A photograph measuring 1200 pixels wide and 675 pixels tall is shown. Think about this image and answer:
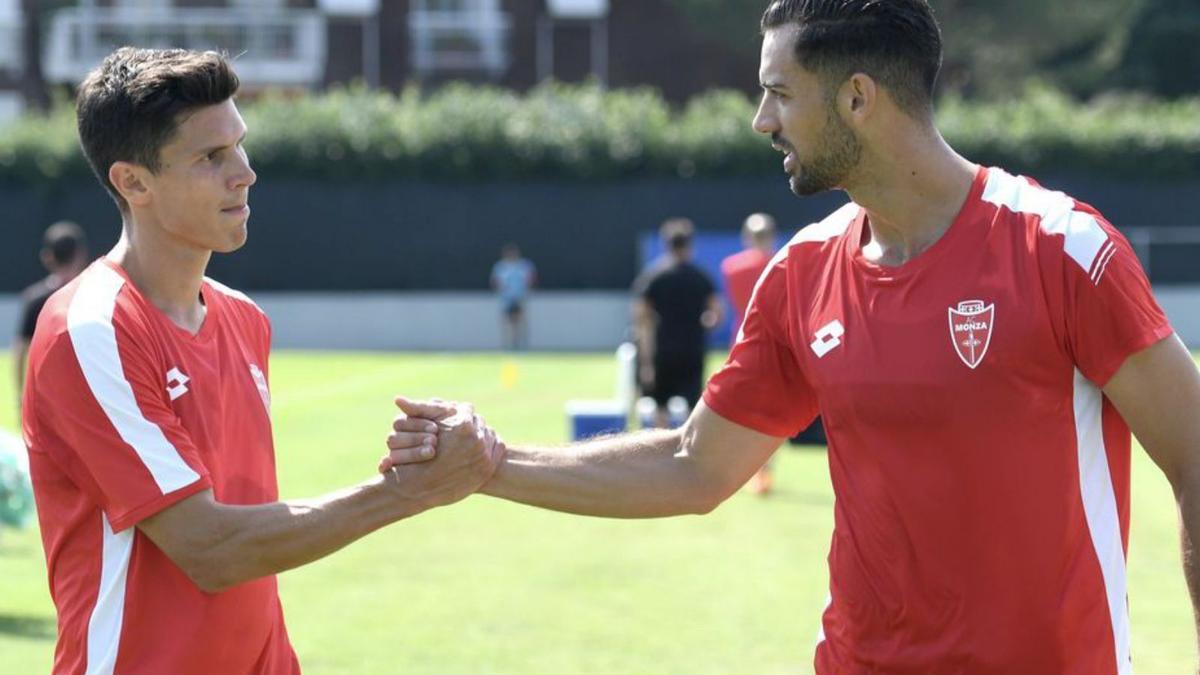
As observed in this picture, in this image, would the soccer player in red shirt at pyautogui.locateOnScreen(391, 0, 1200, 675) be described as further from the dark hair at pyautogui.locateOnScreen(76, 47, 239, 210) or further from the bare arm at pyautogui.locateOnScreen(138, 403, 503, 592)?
the dark hair at pyautogui.locateOnScreen(76, 47, 239, 210)

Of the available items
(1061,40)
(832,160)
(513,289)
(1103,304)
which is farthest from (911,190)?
(1061,40)

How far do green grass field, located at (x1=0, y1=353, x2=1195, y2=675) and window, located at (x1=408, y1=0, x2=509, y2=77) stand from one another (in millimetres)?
38039

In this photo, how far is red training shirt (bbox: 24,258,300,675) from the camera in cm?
396

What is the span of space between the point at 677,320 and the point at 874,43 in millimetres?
12503

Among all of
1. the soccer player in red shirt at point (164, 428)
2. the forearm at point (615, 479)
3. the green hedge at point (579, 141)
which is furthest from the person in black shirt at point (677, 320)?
the green hedge at point (579, 141)

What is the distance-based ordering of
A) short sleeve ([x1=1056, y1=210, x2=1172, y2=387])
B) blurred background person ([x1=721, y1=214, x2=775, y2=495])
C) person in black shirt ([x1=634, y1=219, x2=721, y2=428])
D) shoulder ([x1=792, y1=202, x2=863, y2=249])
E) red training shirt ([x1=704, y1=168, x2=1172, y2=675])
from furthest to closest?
1. person in black shirt ([x1=634, y1=219, x2=721, y2=428])
2. blurred background person ([x1=721, y1=214, x2=775, y2=495])
3. shoulder ([x1=792, y1=202, x2=863, y2=249])
4. red training shirt ([x1=704, y1=168, x2=1172, y2=675])
5. short sleeve ([x1=1056, y1=210, x2=1172, y2=387])

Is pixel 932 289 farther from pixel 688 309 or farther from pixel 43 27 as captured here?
pixel 43 27

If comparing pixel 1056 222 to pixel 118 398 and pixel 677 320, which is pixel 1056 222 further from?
pixel 677 320

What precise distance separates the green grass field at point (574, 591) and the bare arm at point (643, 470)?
4.11 meters

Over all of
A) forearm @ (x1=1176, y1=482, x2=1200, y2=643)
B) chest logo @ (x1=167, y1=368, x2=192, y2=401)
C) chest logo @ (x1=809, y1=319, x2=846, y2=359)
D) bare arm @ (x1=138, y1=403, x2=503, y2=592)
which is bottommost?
bare arm @ (x1=138, y1=403, x2=503, y2=592)

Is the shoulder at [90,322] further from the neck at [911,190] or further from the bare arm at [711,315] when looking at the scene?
the bare arm at [711,315]

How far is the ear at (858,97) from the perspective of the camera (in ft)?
13.5

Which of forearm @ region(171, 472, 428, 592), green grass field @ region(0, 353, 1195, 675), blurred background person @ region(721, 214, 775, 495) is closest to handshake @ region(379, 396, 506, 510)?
forearm @ region(171, 472, 428, 592)

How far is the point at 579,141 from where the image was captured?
123 feet
